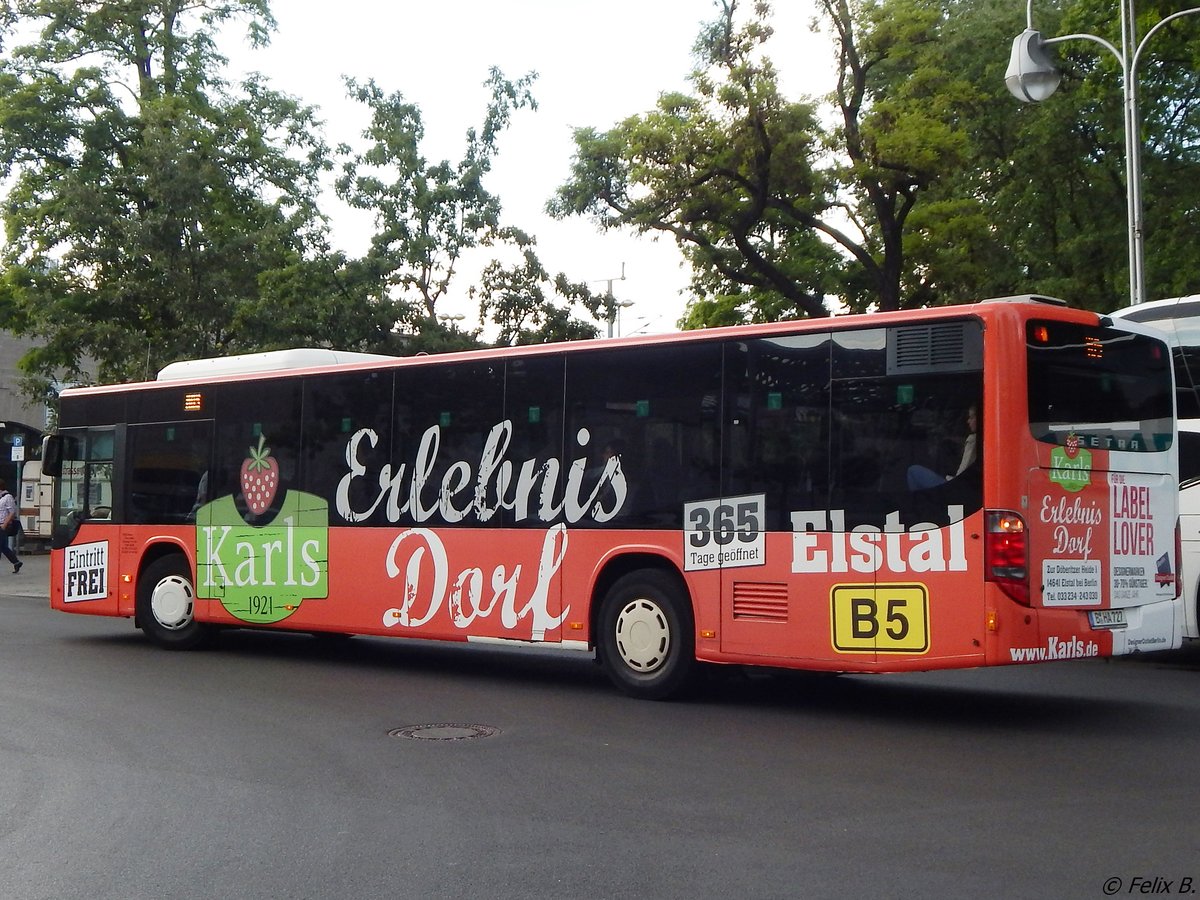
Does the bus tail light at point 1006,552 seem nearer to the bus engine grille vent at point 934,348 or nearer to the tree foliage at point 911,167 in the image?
the bus engine grille vent at point 934,348

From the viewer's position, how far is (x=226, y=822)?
695 centimetres

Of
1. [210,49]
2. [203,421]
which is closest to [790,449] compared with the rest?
[203,421]

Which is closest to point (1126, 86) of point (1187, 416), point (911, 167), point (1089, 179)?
point (911, 167)

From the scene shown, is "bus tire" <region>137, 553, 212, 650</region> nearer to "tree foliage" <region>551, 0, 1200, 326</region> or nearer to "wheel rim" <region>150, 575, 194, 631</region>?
"wheel rim" <region>150, 575, 194, 631</region>

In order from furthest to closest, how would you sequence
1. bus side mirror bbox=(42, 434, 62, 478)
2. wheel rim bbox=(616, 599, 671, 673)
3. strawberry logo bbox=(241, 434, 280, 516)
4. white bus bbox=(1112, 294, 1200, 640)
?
1. bus side mirror bbox=(42, 434, 62, 478)
2. strawberry logo bbox=(241, 434, 280, 516)
3. white bus bbox=(1112, 294, 1200, 640)
4. wheel rim bbox=(616, 599, 671, 673)

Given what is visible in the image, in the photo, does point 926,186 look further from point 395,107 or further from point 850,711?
point 850,711

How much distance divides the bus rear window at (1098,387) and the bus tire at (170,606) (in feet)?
30.5

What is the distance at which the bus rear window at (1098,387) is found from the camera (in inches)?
380

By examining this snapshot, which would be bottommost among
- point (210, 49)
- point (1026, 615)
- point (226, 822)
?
point (226, 822)

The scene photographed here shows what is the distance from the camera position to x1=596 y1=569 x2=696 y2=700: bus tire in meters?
11.0

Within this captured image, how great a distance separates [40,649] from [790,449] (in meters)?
8.87

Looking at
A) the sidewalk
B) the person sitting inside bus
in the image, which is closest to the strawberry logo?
the person sitting inside bus

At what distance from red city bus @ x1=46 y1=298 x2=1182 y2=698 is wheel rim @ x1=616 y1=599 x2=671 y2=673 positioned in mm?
22

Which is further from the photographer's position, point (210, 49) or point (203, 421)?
point (210, 49)
